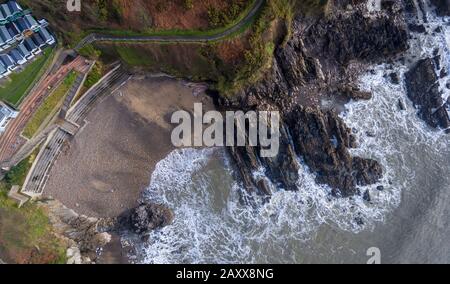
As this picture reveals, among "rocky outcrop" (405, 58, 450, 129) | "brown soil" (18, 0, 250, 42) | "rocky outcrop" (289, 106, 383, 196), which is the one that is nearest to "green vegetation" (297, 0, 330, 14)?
"brown soil" (18, 0, 250, 42)

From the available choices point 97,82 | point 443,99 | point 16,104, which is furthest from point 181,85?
point 443,99

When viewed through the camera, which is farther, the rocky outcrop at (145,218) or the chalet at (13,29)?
the rocky outcrop at (145,218)

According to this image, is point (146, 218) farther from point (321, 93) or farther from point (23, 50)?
point (321, 93)

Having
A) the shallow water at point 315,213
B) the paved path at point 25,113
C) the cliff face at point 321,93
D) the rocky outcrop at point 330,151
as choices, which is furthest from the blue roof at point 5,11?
the rocky outcrop at point 330,151

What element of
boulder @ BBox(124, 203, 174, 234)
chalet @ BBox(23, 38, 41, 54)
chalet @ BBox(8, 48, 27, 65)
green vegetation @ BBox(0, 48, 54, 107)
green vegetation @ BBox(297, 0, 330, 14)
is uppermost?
green vegetation @ BBox(297, 0, 330, 14)

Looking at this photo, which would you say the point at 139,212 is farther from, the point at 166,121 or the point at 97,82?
the point at 97,82

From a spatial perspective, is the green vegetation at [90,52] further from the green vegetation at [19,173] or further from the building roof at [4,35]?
the green vegetation at [19,173]

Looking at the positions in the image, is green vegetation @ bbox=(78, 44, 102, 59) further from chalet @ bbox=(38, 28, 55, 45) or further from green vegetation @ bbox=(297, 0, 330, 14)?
green vegetation @ bbox=(297, 0, 330, 14)

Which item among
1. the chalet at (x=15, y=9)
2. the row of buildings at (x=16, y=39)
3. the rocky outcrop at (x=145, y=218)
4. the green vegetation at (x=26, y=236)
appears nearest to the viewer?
the green vegetation at (x=26, y=236)
